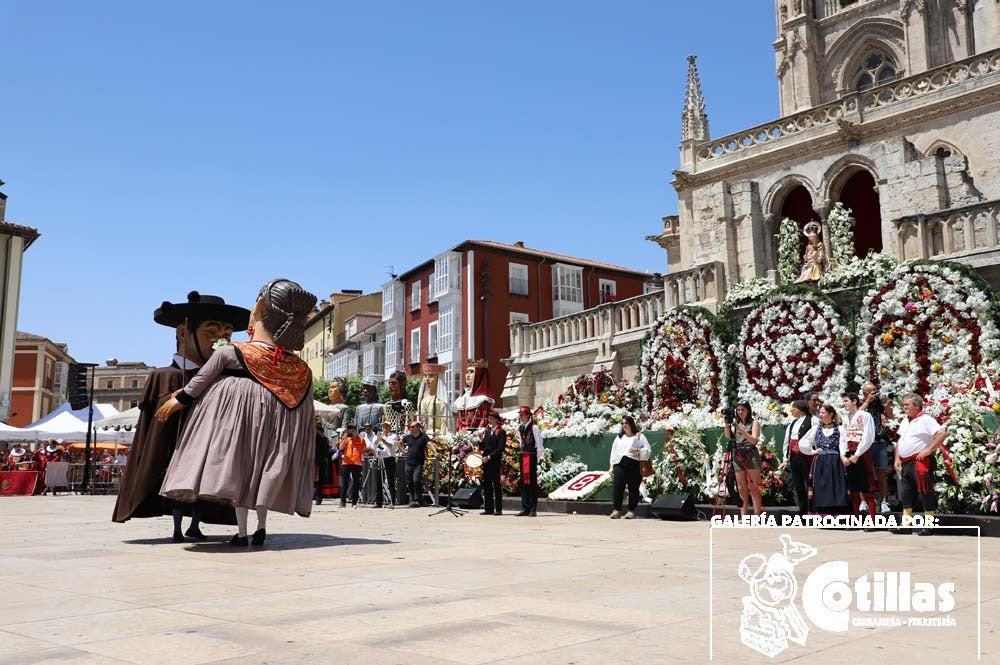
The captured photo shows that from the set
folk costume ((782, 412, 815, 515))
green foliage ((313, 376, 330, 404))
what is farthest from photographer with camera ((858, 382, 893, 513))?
green foliage ((313, 376, 330, 404))

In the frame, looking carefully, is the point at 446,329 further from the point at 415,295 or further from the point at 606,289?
the point at 606,289

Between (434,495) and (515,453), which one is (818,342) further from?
(434,495)

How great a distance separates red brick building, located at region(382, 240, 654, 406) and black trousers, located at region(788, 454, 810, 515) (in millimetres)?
28454

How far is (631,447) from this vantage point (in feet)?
43.1

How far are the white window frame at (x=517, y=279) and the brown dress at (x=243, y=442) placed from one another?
3525 cm

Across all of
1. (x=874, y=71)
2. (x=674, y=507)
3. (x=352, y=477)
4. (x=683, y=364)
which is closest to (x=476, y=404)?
(x=352, y=477)

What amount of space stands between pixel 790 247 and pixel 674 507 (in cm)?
1127

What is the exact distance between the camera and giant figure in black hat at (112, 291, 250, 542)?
8.59 metres

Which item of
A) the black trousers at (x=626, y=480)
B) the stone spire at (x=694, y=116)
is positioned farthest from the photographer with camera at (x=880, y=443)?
the stone spire at (x=694, y=116)

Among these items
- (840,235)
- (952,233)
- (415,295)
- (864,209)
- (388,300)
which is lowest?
(952,233)

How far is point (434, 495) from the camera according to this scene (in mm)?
16984

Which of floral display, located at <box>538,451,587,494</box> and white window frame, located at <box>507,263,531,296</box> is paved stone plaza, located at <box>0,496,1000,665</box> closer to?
floral display, located at <box>538,451,587,494</box>

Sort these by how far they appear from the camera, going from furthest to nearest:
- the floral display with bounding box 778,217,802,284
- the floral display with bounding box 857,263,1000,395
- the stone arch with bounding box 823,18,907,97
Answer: the stone arch with bounding box 823,18,907,97, the floral display with bounding box 778,217,802,284, the floral display with bounding box 857,263,1000,395

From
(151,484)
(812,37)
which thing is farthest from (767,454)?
(812,37)
